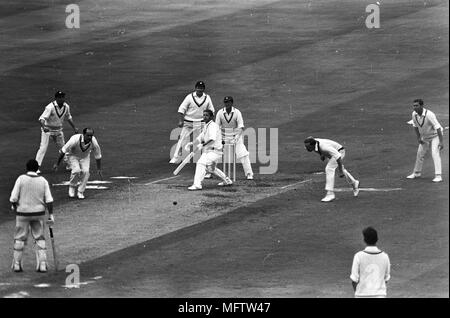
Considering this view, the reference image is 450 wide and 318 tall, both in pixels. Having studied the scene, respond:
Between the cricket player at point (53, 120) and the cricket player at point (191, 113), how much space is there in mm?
2810

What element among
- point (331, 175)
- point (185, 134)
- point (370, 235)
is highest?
point (185, 134)

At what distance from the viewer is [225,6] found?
46.1 m

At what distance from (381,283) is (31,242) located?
29.4 ft

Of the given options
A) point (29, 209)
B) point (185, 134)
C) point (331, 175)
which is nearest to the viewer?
point (29, 209)

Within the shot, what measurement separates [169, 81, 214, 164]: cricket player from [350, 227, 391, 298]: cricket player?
13.4 metres

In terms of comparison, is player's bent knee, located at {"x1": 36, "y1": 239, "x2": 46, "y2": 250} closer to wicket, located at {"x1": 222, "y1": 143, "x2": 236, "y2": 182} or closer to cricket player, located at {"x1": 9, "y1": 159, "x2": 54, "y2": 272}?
cricket player, located at {"x1": 9, "y1": 159, "x2": 54, "y2": 272}

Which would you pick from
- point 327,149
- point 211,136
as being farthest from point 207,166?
point 327,149

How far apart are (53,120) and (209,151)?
4677 millimetres

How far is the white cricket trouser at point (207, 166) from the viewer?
27500 millimetres

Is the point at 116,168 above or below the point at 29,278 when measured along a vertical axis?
above

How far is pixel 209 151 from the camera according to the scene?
27844 millimetres

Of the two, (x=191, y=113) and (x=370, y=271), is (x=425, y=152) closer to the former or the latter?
(x=191, y=113)
